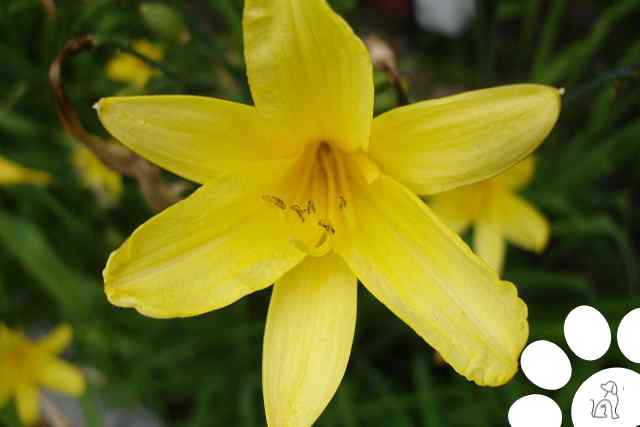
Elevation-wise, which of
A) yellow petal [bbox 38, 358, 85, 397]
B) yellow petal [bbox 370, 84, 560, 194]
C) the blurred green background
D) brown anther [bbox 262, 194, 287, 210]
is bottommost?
yellow petal [bbox 38, 358, 85, 397]

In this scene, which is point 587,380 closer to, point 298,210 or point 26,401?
point 298,210

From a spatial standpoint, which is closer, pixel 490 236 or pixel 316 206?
pixel 316 206

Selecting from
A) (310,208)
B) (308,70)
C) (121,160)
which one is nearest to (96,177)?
(121,160)

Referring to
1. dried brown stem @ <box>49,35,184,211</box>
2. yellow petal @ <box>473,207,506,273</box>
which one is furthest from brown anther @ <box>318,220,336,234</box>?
yellow petal @ <box>473,207,506,273</box>

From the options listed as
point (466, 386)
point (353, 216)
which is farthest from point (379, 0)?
point (353, 216)

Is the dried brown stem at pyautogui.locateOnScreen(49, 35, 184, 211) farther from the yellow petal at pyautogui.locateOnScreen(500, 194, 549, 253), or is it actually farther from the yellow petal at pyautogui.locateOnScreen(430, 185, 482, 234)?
the yellow petal at pyautogui.locateOnScreen(500, 194, 549, 253)

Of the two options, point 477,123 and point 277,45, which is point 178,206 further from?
point 477,123

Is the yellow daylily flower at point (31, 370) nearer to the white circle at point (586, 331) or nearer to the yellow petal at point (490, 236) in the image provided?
the yellow petal at point (490, 236)
